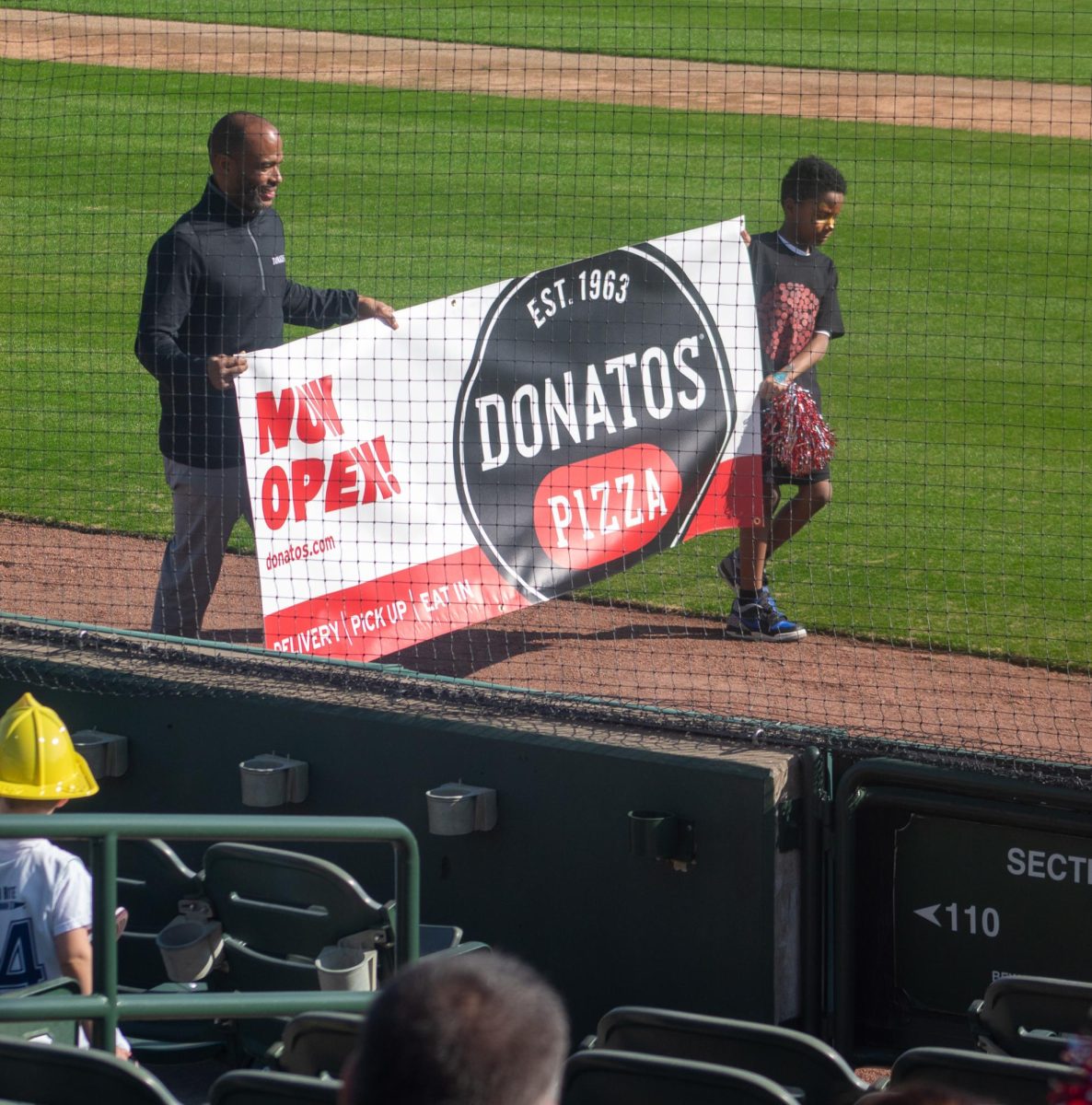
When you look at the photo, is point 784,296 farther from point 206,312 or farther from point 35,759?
point 35,759

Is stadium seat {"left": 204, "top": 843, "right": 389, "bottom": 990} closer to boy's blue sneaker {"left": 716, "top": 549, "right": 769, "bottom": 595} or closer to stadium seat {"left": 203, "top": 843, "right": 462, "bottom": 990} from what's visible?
stadium seat {"left": 203, "top": 843, "right": 462, "bottom": 990}

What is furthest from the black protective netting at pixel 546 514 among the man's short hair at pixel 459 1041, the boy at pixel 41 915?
the man's short hair at pixel 459 1041

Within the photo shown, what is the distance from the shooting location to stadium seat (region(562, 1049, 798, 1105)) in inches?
110

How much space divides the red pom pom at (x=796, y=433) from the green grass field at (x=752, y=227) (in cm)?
44

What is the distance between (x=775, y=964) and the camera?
4922 millimetres

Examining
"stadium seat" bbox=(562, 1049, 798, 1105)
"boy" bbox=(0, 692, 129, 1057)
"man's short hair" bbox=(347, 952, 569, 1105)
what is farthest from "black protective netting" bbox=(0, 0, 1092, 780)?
"man's short hair" bbox=(347, 952, 569, 1105)

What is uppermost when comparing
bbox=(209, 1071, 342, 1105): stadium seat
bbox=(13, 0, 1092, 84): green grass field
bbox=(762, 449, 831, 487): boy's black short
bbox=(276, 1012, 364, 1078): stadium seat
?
bbox=(13, 0, 1092, 84): green grass field

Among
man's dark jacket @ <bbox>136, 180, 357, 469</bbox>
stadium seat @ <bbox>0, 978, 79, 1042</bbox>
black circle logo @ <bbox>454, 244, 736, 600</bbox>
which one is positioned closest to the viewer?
stadium seat @ <bbox>0, 978, 79, 1042</bbox>

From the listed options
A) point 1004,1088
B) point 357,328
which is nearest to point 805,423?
point 357,328

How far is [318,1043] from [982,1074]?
1.24m

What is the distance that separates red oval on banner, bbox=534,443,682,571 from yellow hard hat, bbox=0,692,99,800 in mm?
2582

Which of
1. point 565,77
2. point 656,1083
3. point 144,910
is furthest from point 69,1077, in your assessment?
point 565,77

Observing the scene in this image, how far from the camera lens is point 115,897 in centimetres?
342

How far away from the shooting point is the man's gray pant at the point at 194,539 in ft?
19.9
